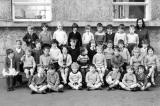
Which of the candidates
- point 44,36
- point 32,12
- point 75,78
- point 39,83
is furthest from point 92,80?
point 32,12

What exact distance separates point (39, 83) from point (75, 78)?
1.08 meters

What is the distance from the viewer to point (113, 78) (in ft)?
35.6

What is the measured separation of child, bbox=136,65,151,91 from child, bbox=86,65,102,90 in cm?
113

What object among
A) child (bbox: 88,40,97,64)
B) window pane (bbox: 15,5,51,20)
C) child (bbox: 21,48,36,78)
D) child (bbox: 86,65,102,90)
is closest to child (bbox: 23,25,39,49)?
child (bbox: 21,48,36,78)

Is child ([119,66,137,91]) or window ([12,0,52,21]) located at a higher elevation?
window ([12,0,52,21])

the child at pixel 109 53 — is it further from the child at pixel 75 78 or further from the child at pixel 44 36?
the child at pixel 44 36

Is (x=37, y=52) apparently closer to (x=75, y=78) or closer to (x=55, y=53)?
(x=55, y=53)

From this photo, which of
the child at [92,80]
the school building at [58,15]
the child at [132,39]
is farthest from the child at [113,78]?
the school building at [58,15]

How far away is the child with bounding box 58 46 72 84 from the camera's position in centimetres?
1096

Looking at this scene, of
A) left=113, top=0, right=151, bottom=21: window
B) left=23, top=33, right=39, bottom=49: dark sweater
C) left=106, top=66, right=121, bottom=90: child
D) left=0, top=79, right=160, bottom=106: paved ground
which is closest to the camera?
left=0, top=79, right=160, bottom=106: paved ground

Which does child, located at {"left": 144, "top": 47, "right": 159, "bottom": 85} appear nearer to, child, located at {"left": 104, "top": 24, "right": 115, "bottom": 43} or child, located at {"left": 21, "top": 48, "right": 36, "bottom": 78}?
child, located at {"left": 104, "top": 24, "right": 115, "bottom": 43}

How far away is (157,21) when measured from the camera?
483 inches

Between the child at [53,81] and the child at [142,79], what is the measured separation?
225 cm

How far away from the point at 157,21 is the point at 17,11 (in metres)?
→ 4.69
